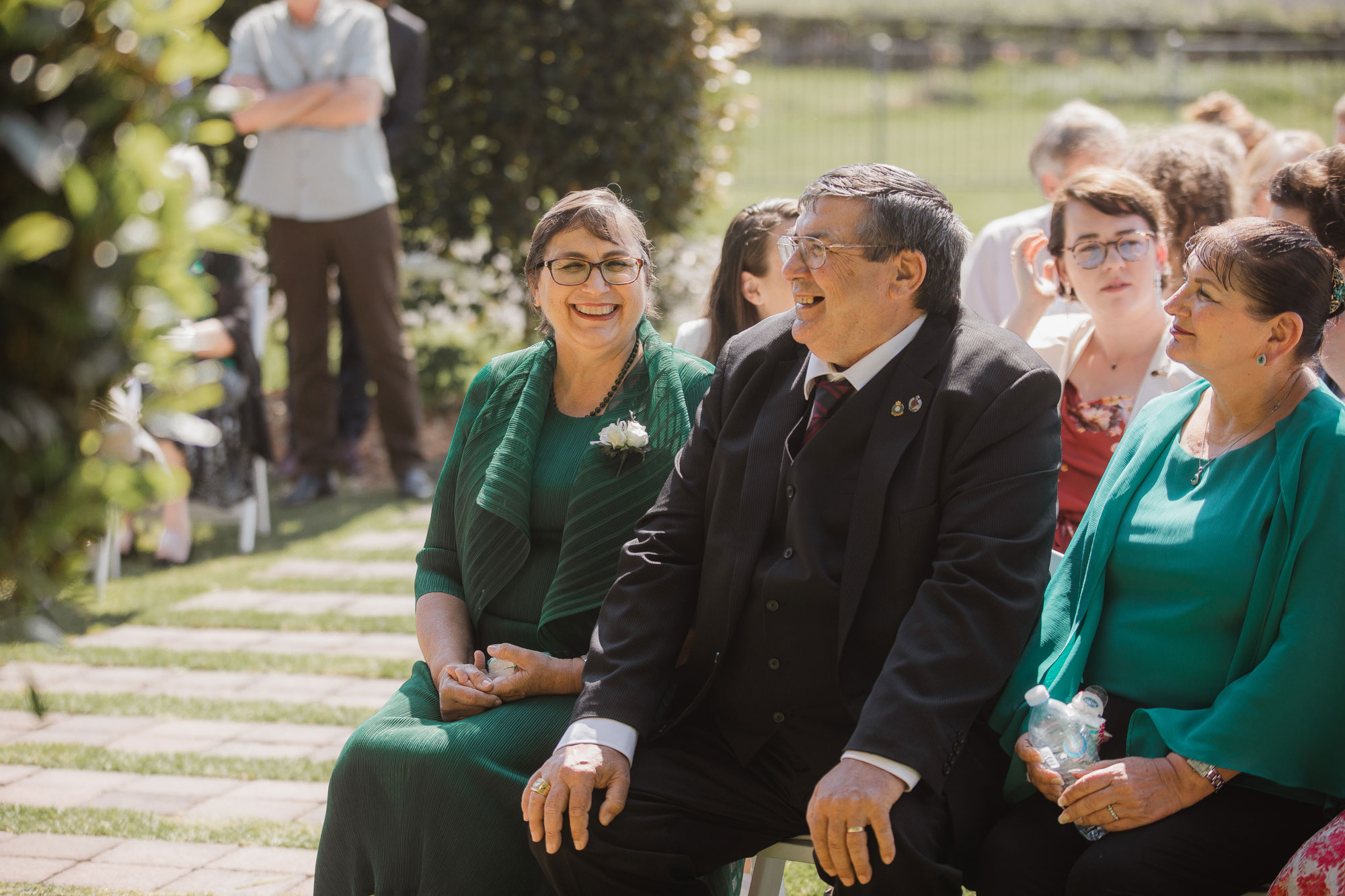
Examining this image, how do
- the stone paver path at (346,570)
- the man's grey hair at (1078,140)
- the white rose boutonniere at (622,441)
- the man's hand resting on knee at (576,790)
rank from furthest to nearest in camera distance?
the stone paver path at (346,570) < the man's grey hair at (1078,140) < the white rose boutonniere at (622,441) < the man's hand resting on knee at (576,790)

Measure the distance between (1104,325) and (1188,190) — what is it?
0.93 meters

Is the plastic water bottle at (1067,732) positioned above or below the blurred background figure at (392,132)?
below

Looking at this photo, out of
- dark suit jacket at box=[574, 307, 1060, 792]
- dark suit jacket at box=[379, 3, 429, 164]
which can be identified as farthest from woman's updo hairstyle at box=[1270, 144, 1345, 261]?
dark suit jacket at box=[379, 3, 429, 164]

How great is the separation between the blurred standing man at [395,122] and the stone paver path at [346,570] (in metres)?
1.59

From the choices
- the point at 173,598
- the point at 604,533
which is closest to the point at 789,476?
the point at 604,533

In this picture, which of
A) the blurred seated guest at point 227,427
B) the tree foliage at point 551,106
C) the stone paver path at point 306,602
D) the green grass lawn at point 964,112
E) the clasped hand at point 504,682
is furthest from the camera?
the green grass lawn at point 964,112

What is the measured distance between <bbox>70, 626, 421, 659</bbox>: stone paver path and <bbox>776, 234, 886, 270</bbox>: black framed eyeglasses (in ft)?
9.54

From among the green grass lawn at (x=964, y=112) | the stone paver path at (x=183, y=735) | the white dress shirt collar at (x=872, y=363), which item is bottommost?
the stone paver path at (x=183, y=735)

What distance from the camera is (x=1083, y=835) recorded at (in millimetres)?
2438

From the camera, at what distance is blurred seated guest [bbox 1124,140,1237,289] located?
13.9ft

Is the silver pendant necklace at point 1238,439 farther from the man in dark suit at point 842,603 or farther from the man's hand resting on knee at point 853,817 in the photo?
the man's hand resting on knee at point 853,817

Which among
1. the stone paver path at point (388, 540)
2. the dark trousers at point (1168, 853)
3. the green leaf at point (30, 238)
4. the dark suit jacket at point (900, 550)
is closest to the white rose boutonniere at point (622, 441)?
the dark suit jacket at point (900, 550)

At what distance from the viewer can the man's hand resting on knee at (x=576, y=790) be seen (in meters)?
2.57

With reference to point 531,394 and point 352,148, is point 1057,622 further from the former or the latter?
point 352,148
